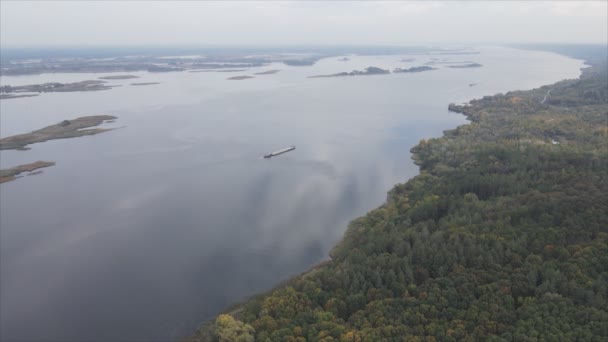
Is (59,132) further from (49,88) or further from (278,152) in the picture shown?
(49,88)

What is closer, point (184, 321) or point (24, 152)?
point (184, 321)

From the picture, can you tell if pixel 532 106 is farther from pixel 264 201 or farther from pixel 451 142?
pixel 264 201

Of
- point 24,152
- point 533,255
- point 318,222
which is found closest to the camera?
point 533,255

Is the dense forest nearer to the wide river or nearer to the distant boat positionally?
the wide river

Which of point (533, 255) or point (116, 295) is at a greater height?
point (533, 255)

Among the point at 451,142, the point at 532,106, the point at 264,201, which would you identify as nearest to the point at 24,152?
the point at 264,201

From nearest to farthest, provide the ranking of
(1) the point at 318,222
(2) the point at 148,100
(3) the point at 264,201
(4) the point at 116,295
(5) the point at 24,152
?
(4) the point at 116,295, (1) the point at 318,222, (3) the point at 264,201, (5) the point at 24,152, (2) the point at 148,100
